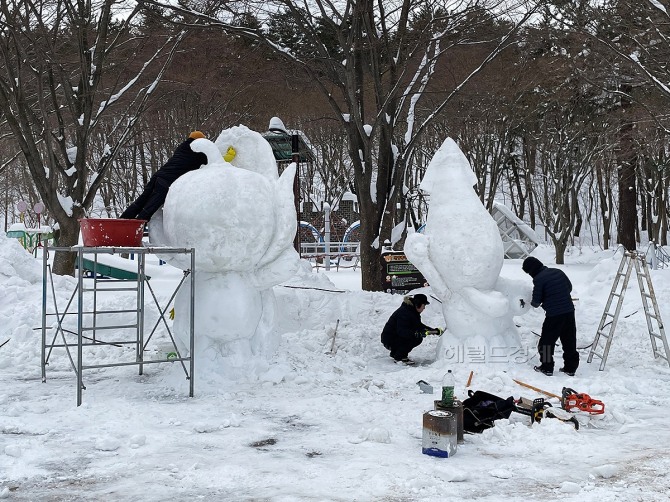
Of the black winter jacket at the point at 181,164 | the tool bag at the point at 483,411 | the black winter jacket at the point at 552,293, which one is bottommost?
the tool bag at the point at 483,411

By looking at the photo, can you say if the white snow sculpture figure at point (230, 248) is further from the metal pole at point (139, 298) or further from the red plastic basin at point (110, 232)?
the red plastic basin at point (110, 232)

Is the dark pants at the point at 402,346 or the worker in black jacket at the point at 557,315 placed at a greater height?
the worker in black jacket at the point at 557,315

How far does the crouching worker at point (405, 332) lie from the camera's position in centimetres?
820

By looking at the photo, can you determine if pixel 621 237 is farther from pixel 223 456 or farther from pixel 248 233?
pixel 223 456

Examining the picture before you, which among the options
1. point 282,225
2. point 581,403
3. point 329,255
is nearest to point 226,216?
point 282,225

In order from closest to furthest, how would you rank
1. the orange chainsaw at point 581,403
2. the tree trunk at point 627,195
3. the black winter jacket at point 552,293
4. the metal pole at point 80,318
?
the orange chainsaw at point 581,403
the metal pole at point 80,318
the black winter jacket at point 552,293
the tree trunk at point 627,195

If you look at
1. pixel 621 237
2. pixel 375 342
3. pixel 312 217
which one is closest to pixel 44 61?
pixel 375 342

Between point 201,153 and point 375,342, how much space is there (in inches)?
132

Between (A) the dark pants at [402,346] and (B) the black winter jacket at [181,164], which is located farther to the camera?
(A) the dark pants at [402,346]

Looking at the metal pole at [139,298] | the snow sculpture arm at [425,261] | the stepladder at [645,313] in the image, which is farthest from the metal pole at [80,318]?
the stepladder at [645,313]

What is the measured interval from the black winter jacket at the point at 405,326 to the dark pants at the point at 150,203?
3.11 meters

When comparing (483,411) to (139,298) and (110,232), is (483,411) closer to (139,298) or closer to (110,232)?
(110,232)

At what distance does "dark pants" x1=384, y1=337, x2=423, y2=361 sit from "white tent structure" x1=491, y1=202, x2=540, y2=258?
1533cm

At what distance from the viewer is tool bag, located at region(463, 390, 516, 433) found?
5.16m
